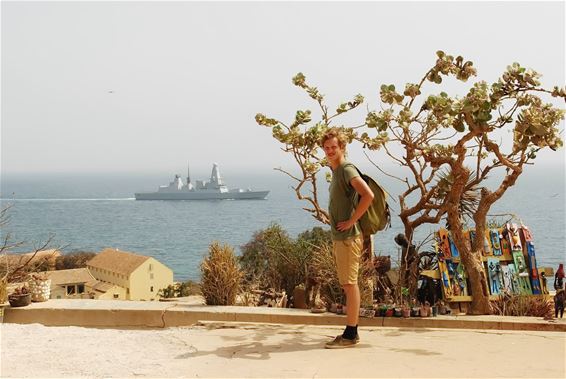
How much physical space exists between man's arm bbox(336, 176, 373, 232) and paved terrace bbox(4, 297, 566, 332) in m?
1.76

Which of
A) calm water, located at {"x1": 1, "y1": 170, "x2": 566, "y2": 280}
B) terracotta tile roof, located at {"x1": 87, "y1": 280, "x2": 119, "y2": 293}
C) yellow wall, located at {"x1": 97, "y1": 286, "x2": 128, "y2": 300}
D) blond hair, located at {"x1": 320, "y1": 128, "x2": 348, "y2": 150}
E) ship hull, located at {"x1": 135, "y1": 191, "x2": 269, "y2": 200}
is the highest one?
ship hull, located at {"x1": 135, "y1": 191, "x2": 269, "y2": 200}

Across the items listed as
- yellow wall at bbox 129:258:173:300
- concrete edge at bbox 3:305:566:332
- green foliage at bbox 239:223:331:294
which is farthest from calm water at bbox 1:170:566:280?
concrete edge at bbox 3:305:566:332

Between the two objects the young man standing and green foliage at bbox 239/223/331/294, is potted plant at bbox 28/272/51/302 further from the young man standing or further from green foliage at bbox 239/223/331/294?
the young man standing

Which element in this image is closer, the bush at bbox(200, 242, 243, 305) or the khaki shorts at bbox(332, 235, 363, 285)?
the khaki shorts at bbox(332, 235, 363, 285)

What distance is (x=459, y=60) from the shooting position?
28.1ft

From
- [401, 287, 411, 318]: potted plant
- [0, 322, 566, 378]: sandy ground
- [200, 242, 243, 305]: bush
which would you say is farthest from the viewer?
[200, 242, 243, 305]: bush

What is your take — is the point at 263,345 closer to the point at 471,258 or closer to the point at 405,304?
the point at 405,304

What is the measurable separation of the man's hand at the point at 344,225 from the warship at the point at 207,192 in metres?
127

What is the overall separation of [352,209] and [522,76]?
296 cm

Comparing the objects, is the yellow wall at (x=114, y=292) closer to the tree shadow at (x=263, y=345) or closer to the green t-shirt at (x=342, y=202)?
the tree shadow at (x=263, y=345)

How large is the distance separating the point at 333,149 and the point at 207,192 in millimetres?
137282

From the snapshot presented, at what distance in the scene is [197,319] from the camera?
743 centimetres

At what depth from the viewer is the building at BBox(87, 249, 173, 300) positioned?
28.8 meters

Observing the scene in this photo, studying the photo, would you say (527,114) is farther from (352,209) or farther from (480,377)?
(480,377)
